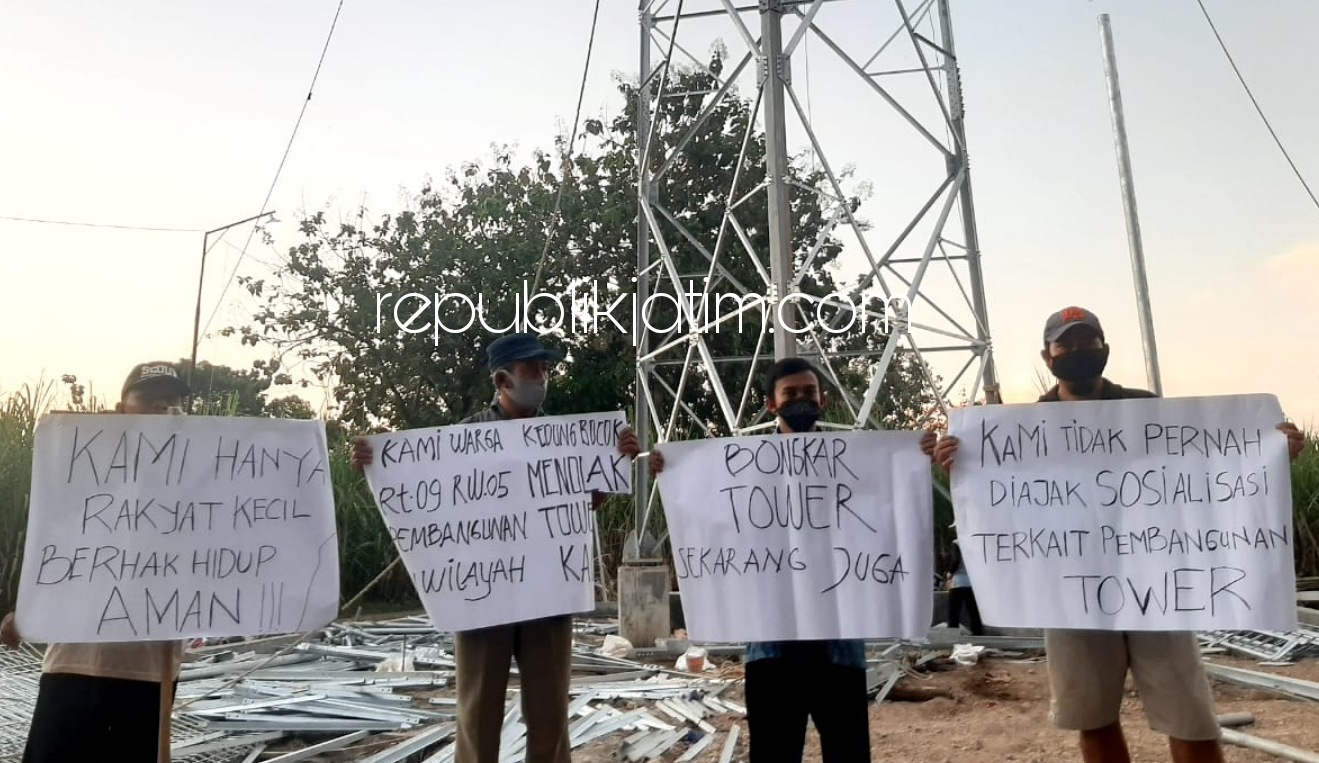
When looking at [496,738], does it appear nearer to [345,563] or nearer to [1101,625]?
[1101,625]

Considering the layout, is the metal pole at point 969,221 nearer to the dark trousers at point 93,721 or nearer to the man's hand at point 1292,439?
the man's hand at point 1292,439

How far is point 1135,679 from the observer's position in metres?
3.17

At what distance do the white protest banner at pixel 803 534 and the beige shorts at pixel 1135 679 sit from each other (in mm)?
519

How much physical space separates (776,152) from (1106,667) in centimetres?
475

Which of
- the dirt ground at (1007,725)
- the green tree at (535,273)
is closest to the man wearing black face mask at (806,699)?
the dirt ground at (1007,725)

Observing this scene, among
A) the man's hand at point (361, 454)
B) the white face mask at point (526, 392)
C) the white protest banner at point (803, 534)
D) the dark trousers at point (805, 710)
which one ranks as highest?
the white face mask at point (526, 392)

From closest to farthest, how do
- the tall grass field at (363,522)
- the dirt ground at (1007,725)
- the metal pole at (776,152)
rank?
the dirt ground at (1007,725) < the metal pole at (776,152) < the tall grass field at (363,522)

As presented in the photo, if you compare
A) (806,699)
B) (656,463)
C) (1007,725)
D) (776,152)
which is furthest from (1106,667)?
(776,152)

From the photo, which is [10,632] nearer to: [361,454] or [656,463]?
[361,454]

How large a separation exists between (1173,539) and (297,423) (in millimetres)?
2985

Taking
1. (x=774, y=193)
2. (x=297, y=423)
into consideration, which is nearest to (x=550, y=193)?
(x=774, y=193)

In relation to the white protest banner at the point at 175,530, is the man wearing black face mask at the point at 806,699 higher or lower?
lower

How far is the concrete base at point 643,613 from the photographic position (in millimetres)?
8258

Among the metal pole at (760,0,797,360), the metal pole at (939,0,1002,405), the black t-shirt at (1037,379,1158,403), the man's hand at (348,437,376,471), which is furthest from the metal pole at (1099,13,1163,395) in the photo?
the man's hand at (348,437,376,471)
